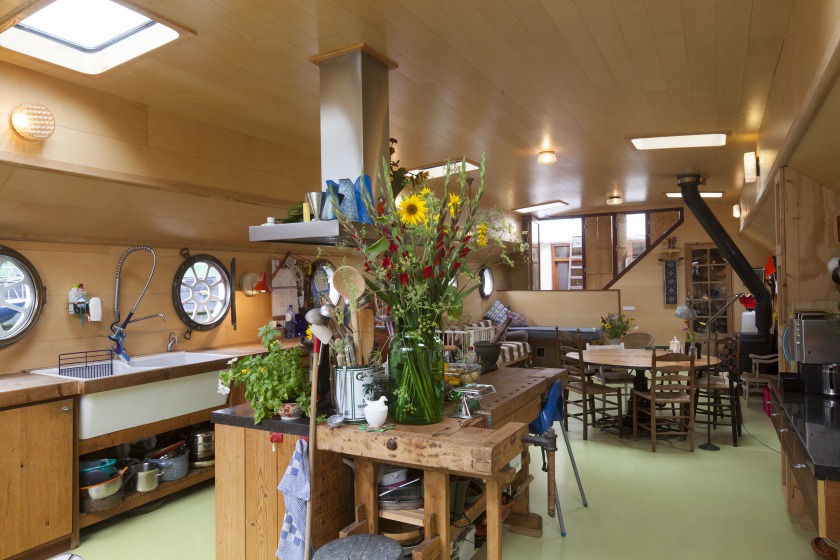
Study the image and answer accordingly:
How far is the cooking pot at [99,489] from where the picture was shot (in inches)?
127

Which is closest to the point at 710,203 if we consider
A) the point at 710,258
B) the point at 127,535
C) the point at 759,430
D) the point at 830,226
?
the point at 710,258

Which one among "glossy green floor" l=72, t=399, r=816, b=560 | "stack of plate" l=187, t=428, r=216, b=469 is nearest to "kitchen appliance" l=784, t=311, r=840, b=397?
"glossy green floor" l=72, t=399, r=816, b=560

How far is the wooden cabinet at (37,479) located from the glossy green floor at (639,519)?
232 millimetres

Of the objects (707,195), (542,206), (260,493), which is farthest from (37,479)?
(707,195)

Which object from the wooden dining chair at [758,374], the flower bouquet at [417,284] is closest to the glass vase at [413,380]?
the flower bouquet at [417,284]

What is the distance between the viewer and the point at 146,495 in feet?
11.6

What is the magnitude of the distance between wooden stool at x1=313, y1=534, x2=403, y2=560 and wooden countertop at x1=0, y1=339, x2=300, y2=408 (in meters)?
1.99

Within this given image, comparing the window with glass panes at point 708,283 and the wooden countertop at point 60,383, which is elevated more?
the window with glass panes at point 708,283

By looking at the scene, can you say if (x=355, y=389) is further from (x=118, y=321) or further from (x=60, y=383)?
(x=118, y=321)

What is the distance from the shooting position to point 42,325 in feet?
11.5

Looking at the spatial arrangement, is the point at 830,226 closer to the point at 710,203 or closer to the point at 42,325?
the point at 42,325

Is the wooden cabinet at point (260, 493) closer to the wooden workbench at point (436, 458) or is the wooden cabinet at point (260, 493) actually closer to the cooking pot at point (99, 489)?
the wooden workbench at point (436, 458)

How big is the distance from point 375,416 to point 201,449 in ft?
8.03

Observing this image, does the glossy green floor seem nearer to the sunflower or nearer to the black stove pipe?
the sunflower
